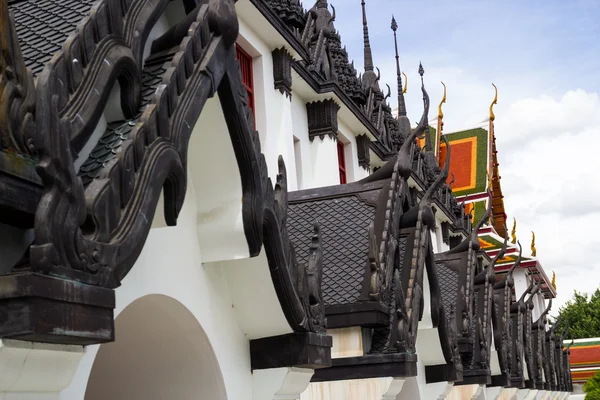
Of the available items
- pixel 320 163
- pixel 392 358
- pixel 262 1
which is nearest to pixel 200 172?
pixel 392 358

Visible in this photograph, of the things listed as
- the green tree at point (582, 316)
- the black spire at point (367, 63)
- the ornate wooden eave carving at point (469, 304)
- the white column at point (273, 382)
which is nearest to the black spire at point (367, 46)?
the black spire at point (367, 63)

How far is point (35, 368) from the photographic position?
11.5 feet

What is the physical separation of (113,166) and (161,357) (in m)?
2.20

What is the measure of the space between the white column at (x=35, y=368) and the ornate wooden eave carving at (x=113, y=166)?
8 centimetres

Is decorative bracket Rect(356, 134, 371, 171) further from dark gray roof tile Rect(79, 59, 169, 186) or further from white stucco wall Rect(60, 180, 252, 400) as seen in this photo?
dark gray roof tile Rect(79, 59, 169, 186)

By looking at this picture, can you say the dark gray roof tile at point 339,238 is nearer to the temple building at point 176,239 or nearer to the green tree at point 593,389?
the temple building at point 176,239

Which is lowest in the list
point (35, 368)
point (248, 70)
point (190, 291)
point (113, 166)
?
point (35, 368)

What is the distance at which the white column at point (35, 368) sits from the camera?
337 centimetres

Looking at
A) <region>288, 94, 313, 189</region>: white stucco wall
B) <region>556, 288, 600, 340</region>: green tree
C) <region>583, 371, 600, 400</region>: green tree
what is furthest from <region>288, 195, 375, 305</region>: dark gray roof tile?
<region>556, 288, 600, 340</region>: green tree

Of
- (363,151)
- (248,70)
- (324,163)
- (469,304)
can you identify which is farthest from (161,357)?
(363,151)

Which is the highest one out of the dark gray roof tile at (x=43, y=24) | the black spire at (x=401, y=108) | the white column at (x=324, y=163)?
the black spire at (x=401, y=108)

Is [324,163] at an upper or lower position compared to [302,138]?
lower

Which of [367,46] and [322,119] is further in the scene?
[367,46]

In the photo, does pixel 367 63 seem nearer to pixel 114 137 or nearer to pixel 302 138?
pixel 302 138
